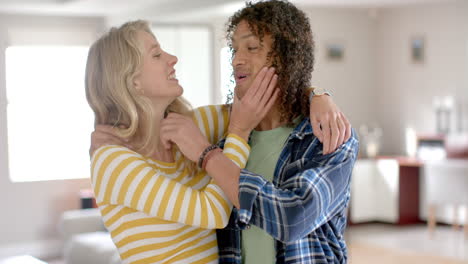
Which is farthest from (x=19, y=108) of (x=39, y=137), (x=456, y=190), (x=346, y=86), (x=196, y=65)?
(x=456, y=190)

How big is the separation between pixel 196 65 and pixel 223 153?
5.29 metres

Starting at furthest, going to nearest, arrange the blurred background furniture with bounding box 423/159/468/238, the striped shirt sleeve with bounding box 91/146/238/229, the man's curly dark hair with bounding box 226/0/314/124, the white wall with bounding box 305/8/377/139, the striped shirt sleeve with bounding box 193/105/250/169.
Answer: the white wall with bounding box 305/8/377/139 < the blurred background furniture with bounding box 423/159/468/238 < the striped shirt sleeve with bounding box 193/105/250/169 < the man's curly dark hair with bounding box 226/0/314/124 < the striped shirt sleeve with bounding box 91/146/238/229

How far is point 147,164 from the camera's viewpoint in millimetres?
1617

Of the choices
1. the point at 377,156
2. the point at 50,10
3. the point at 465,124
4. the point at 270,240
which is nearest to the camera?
the point at 270,240

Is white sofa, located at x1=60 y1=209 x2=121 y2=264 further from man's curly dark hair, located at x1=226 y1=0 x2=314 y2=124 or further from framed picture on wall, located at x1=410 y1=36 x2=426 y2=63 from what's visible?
framed picture on wall, located at x1=410 y1=36 x2=426 y2=63

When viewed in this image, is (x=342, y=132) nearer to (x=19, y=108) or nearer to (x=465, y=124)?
(x=19, y=108)

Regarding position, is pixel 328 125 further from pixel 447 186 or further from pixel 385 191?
pixel 385 191

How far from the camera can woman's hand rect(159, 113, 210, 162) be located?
1.60m

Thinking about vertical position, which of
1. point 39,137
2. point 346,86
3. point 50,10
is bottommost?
point 39,137

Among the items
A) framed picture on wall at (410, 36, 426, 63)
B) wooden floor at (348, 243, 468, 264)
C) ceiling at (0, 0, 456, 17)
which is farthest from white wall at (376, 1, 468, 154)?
wooden floor at (348, 243, 468, 264)

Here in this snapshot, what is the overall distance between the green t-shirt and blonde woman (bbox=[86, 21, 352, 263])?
0.37 ft

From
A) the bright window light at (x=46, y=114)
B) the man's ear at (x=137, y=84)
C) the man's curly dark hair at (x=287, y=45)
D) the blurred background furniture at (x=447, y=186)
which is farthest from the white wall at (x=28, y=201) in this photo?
the man's curly dark hair at (x=287, y=45)

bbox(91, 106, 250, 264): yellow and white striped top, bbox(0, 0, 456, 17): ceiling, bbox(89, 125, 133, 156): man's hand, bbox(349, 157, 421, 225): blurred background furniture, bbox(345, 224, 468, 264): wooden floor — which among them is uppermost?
bbox(0, 0, 456, 17): ceiling

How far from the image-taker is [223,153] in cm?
157
